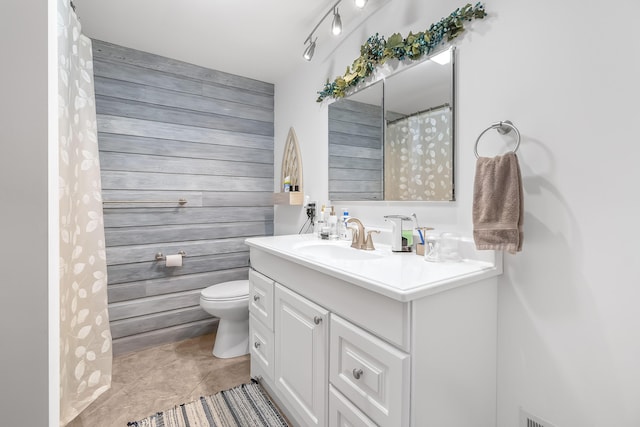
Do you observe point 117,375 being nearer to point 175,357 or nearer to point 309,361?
point 175,357

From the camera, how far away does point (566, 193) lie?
103 cm

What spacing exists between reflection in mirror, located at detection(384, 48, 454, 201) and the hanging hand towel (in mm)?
245

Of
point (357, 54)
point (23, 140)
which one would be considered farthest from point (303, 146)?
point (23, 140)

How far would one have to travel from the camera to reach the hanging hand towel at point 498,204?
105cm

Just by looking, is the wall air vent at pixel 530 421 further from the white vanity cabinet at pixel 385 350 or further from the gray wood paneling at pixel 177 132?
the gray wood paneling at pixel 177 132

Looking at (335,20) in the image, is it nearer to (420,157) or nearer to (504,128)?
(420,157)

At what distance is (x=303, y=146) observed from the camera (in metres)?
2.42

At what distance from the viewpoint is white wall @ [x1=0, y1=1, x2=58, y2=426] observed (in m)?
0.47

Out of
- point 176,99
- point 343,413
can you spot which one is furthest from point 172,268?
point 343,413

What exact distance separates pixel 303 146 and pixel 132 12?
134 centimetres

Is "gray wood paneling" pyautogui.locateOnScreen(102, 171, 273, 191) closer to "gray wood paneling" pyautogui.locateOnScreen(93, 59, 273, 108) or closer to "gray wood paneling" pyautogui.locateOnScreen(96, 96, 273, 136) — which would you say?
"gray wood paneling" pyautogui.locateOnScreen(96, 96, 273, 136)

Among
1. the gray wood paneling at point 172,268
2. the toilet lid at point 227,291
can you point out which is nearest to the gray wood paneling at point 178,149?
the gray wood paneling at point 172,268

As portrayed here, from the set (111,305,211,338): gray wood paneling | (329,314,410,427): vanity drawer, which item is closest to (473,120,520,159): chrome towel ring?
(329,314,410,427): vanity drawer

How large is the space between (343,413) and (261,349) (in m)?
0.74
